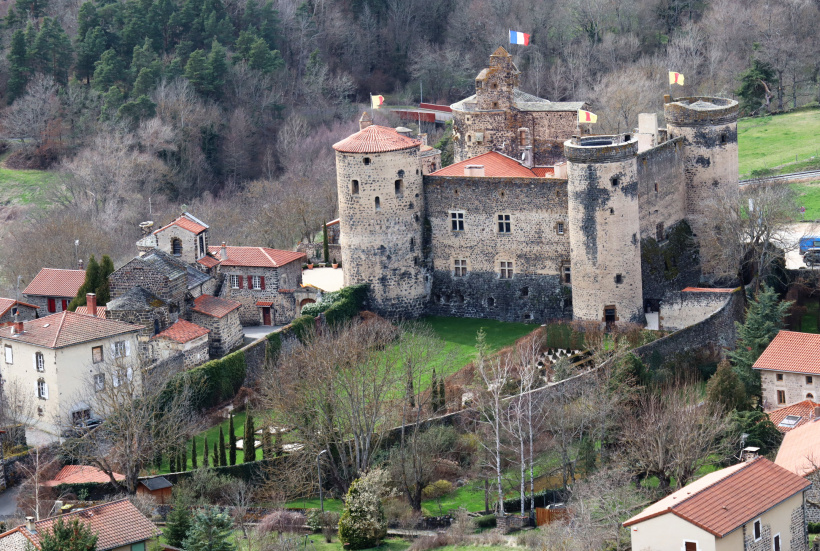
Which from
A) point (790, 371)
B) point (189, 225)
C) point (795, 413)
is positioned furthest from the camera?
point (189, 225)

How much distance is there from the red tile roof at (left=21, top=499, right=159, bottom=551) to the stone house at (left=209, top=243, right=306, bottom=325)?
22.9 meters

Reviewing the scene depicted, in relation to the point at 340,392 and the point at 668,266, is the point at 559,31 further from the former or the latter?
the point at 340,392

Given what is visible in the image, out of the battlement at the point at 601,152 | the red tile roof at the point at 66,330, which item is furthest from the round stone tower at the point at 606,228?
the red tile roof at the point at 66,330

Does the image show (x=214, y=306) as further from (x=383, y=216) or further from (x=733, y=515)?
(x=733, y=515)

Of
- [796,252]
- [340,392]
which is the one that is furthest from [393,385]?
[796,252]

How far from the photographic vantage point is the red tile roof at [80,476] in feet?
226

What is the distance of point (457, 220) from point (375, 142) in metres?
5.52

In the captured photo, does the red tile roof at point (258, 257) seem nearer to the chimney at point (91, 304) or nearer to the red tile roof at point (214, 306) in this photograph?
the red tile roof at point (214, 306)

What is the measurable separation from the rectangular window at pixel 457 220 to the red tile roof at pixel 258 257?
7759 millimetres

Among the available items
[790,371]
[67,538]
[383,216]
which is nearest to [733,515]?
[790,371]

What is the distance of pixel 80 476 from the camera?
69312 millimetres

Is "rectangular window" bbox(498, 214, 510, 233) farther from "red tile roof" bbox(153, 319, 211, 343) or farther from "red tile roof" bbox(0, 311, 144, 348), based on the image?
"red tile roof" bbox(0, 311, 144, 348)

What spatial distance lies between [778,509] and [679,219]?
26119 millimetres

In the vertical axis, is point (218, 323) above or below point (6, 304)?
below
